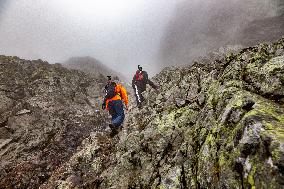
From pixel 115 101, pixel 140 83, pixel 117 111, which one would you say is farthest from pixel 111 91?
pixel 140 83

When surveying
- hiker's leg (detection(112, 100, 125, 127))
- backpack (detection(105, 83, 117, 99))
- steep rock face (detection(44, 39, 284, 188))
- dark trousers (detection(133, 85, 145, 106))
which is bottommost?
steep rock face (detection(44, 39, 284, 188))

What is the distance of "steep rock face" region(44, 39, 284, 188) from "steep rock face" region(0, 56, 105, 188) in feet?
9.01

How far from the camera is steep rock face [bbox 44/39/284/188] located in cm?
880

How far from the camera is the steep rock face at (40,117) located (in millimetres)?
21156

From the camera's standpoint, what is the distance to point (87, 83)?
4172 centimetres

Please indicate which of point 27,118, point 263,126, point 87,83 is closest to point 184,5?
point 87,83

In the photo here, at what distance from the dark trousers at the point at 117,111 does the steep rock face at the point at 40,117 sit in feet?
15.6

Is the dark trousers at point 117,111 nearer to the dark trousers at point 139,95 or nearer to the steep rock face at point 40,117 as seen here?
the dark trousers at point 139,95

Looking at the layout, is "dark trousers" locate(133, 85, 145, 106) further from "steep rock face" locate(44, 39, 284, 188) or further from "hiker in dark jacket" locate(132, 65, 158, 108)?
"steep rock face" locate(44, 39, 284, 188)

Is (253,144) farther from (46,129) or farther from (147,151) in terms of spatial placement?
(46,129)

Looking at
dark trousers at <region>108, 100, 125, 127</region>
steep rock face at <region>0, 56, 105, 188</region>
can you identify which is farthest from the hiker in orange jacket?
steep rock face at <region>0, 56, 105, 188</region>

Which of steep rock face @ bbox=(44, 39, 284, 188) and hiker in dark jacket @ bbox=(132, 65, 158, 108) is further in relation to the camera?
hiker in dark jacket @ bbox=(132, 65, 158, 108)

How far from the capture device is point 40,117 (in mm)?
29406

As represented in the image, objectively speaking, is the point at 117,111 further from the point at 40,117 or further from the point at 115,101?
the point at 40,117
